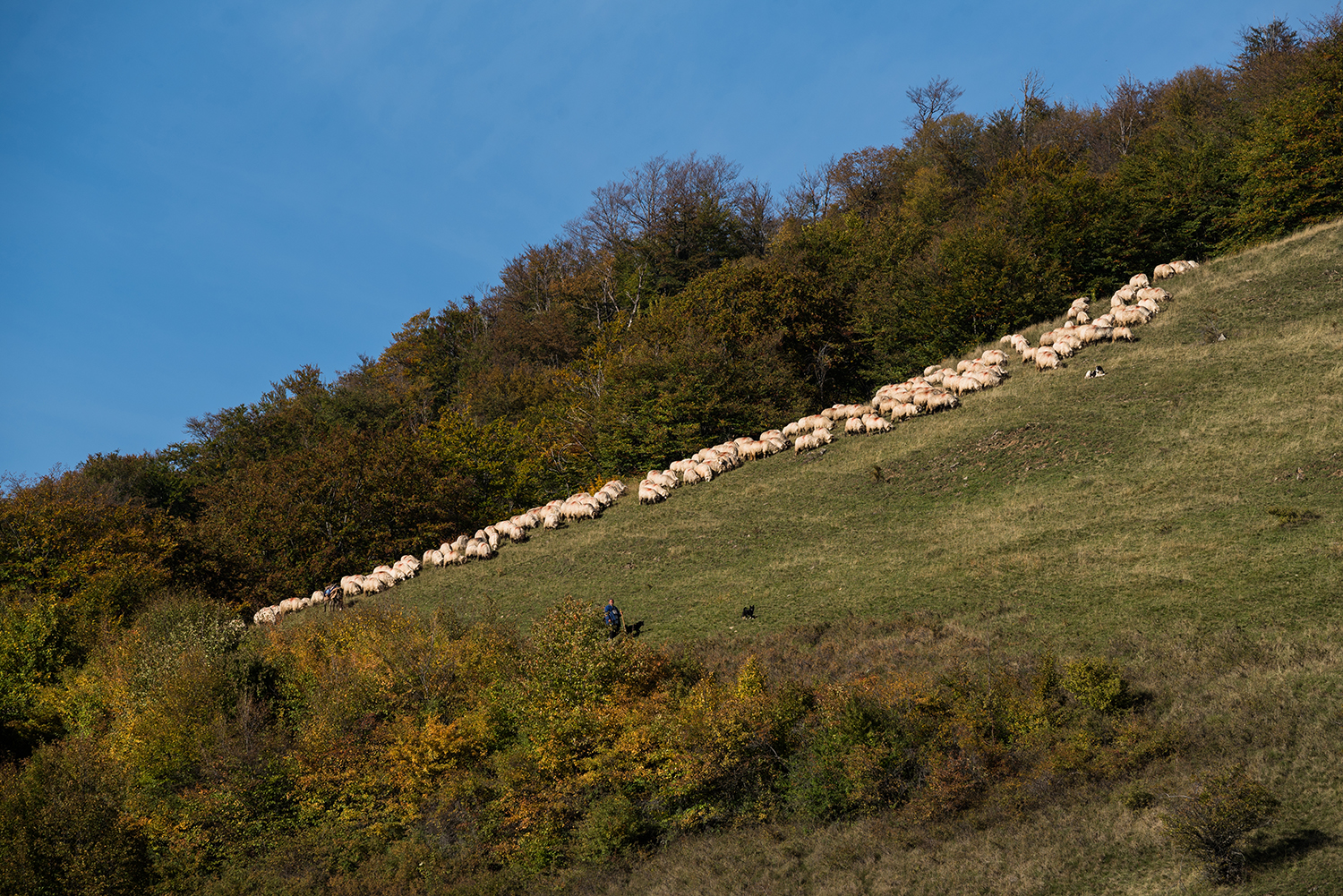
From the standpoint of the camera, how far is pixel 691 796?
73.3 feet

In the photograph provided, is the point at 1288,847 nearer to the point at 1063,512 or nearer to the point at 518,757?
the point at 518,757

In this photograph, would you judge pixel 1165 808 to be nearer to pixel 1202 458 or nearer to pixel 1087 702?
pixel 1087 702

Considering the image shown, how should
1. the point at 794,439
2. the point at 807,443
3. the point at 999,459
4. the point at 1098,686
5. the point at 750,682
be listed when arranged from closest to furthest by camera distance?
the point at 1098,686, the point at 750,682, the point at 999,459, the point at 807,443, the point at 794,439

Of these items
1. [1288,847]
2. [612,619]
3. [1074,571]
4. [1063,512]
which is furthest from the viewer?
[1063,512]

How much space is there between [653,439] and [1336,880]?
47325 mm

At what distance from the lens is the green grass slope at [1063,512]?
2627cm

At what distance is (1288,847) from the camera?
15.3m

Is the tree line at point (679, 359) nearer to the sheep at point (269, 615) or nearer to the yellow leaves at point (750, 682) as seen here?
the sheep at point (269, 615)

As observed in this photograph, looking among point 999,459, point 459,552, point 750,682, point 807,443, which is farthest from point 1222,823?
point 459,552

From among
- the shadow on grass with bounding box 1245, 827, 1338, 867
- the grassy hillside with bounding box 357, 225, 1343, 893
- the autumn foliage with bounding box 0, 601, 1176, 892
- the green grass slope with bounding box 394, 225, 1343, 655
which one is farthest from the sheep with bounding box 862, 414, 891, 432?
the shadow on grass with bounding box 1245, 827, 1338, 867

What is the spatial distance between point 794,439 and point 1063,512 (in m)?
20.4

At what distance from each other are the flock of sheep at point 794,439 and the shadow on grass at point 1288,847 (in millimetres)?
34185

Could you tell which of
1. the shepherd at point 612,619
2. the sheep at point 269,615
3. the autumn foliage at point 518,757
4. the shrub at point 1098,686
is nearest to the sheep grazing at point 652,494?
the autumn foliage at point 518,757

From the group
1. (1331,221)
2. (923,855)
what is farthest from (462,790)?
(1331,221)
